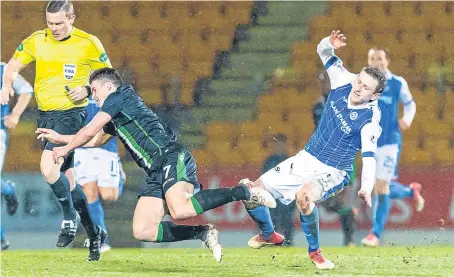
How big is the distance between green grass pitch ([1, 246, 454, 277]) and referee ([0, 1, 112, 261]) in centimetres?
39

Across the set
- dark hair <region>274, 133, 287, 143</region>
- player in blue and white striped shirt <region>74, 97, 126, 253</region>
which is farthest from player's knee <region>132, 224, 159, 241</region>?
dark hair <region>274, 133, 287, 143</region>

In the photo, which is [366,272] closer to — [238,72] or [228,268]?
[228,268]

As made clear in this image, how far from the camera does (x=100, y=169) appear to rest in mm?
11383

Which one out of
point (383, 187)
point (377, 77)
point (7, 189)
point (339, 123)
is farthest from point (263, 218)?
point (7, 189)

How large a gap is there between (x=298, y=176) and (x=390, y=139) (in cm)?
310

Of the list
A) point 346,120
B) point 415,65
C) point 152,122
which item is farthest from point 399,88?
point 152,122

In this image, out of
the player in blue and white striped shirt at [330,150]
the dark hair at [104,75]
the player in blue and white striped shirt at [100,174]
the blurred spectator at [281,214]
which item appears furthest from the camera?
the blurred spectator at [281,214]

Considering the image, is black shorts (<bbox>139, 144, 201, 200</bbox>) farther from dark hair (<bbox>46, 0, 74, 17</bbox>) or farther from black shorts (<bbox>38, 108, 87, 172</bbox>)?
dark hair (<bbox>46, 0, 74, 17</bbox>)

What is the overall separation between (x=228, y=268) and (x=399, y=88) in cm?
377

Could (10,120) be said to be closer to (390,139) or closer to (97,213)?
(97,213)

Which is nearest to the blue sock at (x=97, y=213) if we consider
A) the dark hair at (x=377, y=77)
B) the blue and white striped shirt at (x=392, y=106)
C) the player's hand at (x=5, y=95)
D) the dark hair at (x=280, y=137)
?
the dark hair at (x=280, y=137)

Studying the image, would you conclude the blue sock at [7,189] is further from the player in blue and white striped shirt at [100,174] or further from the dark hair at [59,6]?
the dark hair at [59,6]

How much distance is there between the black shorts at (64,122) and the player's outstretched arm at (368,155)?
2.34m

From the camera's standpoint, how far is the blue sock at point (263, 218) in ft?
29.1
